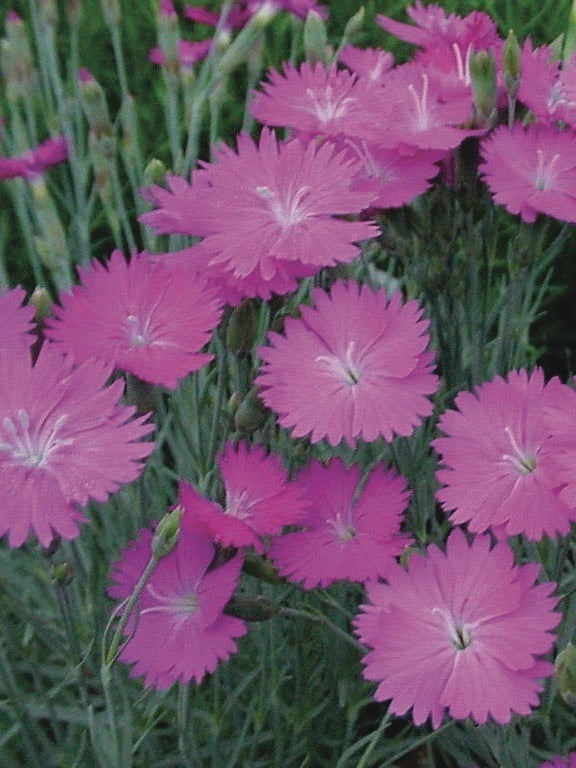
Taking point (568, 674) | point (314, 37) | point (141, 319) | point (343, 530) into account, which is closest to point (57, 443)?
point (141, 319)

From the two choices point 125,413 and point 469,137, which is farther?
point 469,137

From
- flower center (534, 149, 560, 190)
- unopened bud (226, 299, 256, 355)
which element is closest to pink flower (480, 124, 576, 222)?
flower center (534, 149, 560, 190)

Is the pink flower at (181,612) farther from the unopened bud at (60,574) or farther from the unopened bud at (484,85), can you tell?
the unopened bud at (484,85)

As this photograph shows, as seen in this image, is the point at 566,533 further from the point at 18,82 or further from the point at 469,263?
the point at 18,82

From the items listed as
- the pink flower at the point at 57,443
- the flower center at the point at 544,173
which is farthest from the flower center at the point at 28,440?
the flower center at the point at 544,173

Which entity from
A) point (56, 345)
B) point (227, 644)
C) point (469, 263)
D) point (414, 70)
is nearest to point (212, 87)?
point (414, 70)
